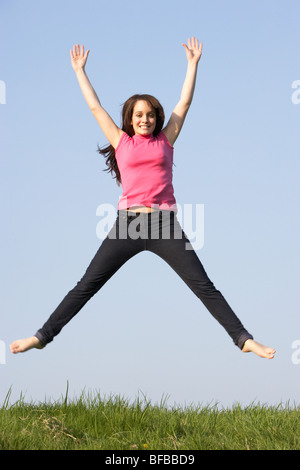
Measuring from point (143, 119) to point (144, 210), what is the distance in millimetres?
1024

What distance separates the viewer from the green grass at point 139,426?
4.99 m

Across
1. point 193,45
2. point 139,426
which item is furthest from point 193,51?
point 139,426

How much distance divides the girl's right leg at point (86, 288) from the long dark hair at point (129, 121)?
39.7 inches

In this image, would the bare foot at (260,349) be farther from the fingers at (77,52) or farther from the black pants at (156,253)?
the fingers at (77,52)

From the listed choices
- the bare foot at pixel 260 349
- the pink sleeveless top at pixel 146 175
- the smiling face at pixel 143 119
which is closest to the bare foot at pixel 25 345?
the pink sleeveless top at pixel 146 175

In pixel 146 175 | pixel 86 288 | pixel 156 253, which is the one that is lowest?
pixel 86 288

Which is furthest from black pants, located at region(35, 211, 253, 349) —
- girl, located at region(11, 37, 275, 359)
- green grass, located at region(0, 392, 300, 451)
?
green grass, located at region(0, 392, 300, 451)

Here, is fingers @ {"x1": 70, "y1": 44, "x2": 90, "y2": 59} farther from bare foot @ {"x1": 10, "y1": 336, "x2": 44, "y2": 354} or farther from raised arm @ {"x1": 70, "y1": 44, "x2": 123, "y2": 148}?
bare foot @ {"x1": 10, "y1": 336, "x2": 44, "y2": 354}

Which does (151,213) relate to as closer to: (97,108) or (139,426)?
(97,108)

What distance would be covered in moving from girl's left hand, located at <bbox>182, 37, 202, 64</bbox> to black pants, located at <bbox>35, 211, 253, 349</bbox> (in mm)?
1790

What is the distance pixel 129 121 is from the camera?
20.4 ft

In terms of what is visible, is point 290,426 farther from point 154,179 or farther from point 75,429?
point 154,179

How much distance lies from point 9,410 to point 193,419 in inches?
75.5
